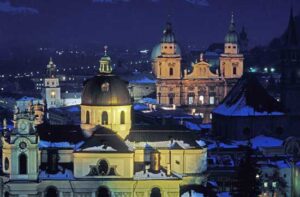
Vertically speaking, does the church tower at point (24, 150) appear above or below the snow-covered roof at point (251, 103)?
below

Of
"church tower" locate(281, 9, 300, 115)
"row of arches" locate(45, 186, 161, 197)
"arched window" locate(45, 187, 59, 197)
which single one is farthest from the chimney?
"church tower" locate(281, 9, 300, 115)

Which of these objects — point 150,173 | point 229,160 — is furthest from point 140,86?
point 150,173

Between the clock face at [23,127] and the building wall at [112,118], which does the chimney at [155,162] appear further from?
the clock face at [23,127]

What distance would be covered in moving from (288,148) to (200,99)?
34.6 metres

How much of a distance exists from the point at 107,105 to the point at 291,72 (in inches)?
893

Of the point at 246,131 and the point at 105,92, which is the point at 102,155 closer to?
the point at 105,92

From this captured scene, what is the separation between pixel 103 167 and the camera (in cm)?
5031

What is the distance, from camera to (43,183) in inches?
1971

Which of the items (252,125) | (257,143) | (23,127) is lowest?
(257,143)

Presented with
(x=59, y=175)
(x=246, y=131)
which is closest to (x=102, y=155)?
(x=59, y=175)

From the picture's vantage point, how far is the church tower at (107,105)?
174 ft

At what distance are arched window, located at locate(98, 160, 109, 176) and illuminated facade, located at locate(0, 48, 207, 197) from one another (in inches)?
2.4

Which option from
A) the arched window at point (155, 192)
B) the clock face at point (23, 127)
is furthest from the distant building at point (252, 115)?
the clock face at point (23, 127)

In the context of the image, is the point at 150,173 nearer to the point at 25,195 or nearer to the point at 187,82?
the point at 25,195
